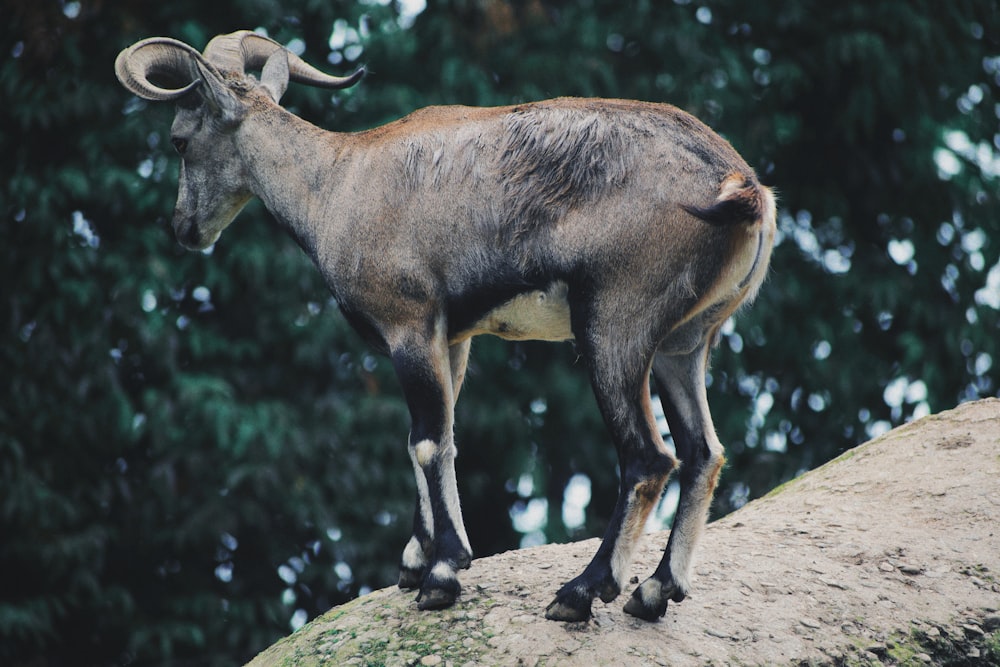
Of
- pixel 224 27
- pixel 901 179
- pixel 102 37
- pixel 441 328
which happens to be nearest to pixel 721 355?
pixel 901 179

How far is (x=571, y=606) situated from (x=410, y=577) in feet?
4.05

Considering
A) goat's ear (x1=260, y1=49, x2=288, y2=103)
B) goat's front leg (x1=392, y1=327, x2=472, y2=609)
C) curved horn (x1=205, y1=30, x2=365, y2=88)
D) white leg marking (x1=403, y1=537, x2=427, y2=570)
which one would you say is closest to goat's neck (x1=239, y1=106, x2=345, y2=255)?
goat's ear (x1=260, y1=49, x2=288, y2=103)

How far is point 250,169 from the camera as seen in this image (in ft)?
27.2

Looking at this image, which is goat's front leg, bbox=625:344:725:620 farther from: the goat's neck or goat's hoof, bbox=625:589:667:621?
the goat's neck

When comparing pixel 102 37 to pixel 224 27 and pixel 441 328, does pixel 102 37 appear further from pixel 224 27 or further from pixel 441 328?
pixel 441 328

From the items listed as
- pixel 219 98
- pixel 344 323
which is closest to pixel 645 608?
pixel 219 98

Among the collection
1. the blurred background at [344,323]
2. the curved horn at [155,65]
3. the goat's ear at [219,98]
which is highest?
the curved horn at [155,65]

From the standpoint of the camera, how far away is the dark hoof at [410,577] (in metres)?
7.96

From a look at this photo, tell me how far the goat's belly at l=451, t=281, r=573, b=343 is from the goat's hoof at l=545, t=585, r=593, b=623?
1.46 metres

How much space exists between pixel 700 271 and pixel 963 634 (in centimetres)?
277

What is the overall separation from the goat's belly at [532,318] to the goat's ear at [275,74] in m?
2.20

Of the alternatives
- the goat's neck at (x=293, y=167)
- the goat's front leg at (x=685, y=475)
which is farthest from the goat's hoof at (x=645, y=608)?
the goat's neck at (x=293, y=167)

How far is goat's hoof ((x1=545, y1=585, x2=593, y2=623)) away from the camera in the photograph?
23.5 feet

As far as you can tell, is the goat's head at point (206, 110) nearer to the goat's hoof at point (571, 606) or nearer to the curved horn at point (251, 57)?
the curved horn at point (251, 57)
